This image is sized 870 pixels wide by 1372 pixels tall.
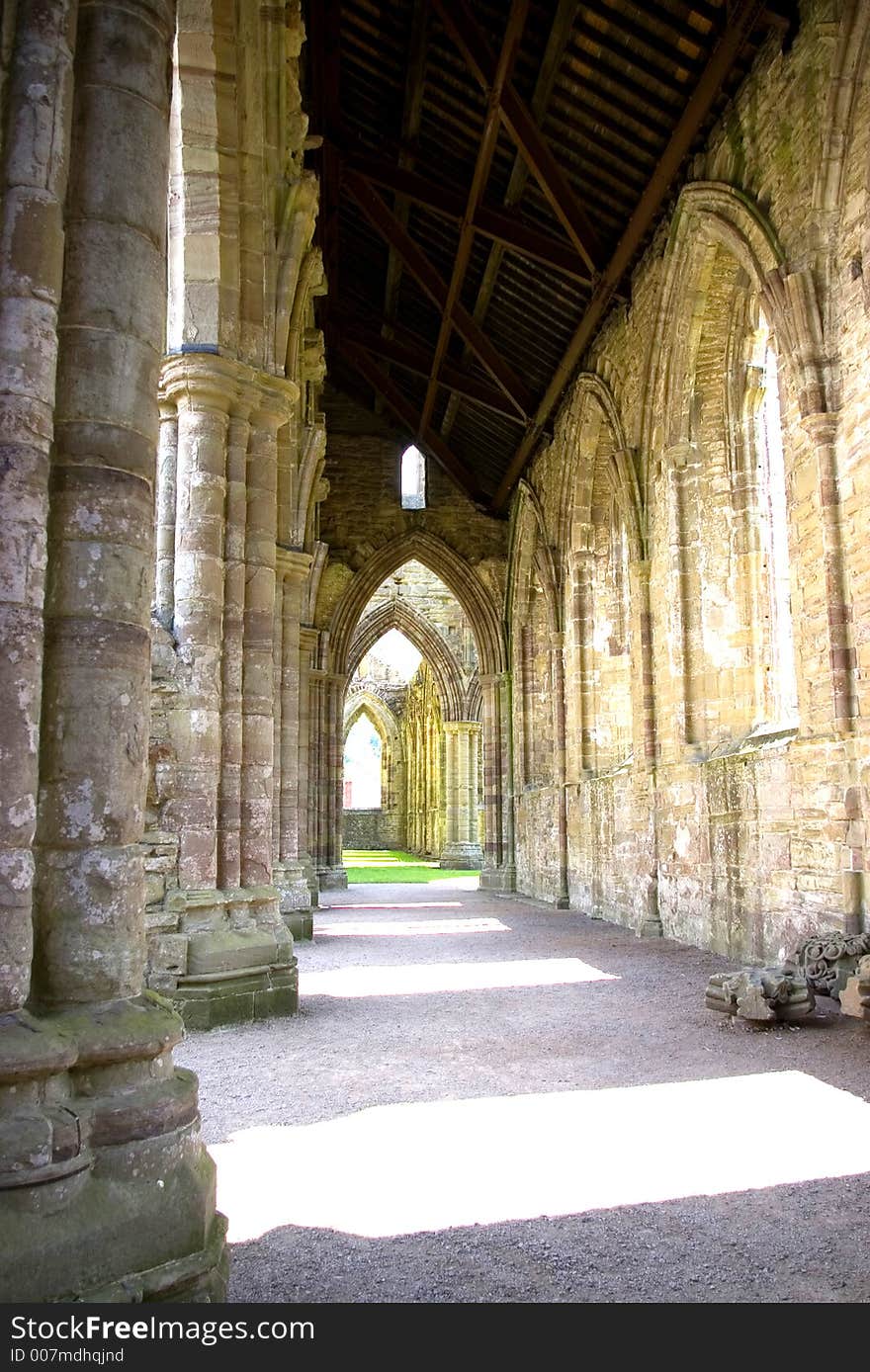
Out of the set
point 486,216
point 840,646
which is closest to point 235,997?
point 840,646

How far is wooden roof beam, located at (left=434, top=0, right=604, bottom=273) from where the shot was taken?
934cm

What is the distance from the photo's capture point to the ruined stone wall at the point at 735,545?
6.61 meters

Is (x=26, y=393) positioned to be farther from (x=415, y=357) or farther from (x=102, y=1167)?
(x=415, y=357)

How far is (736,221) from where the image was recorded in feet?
26.8

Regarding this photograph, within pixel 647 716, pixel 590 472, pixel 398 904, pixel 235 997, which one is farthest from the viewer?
pixel 398 904

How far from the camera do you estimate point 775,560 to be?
9.04 m

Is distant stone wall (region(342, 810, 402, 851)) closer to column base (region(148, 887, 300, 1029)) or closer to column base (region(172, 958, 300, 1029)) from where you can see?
column base (region(172, 958, 300, 1029))

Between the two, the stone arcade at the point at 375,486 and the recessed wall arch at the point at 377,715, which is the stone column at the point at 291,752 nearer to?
the stone arcade at the point at 375,486

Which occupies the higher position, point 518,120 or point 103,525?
point 518,120

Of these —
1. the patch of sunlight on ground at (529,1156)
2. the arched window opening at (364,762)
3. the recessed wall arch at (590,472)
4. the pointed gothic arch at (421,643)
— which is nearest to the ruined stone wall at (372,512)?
the recessed wall arch at (590,472)

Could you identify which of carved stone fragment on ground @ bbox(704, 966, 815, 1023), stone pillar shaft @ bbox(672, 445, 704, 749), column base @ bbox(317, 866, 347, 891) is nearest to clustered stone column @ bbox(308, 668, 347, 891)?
column base @ bbox(317, 866, 347, 891)

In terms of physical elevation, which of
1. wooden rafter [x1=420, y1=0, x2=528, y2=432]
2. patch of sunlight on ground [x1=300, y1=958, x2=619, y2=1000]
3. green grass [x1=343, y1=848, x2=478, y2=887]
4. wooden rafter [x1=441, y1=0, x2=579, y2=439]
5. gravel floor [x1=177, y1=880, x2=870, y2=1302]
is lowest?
green grass [x1=343, y1=848, x2=478, y2=887]

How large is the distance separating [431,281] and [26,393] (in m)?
11.7

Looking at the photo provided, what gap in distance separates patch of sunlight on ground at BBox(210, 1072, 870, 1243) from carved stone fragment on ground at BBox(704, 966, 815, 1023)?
127cm
